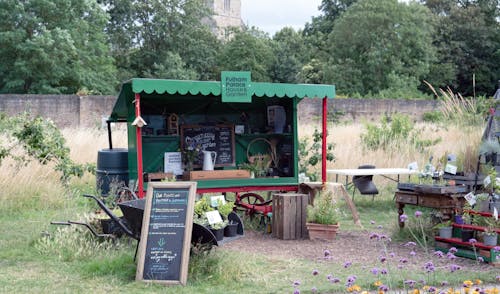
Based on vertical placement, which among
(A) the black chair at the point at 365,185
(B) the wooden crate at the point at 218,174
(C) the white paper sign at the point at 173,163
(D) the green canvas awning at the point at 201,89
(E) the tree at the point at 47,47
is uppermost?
(E) the tree at the point at 47,47

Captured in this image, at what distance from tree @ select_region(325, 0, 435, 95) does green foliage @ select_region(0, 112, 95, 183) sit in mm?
35230

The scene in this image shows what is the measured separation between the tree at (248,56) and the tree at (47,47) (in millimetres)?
12593

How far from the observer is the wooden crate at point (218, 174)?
934cm

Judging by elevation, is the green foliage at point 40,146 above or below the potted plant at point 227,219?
above

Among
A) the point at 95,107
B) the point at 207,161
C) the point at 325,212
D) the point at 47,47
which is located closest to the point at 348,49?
the point at 47,47

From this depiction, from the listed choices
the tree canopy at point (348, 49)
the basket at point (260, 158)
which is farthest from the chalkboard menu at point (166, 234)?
A: the tree canopy at point (348, 49)

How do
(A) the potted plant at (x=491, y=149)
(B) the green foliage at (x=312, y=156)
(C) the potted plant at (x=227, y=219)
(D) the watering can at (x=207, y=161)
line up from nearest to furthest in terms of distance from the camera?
(C) the potted plant at (x=227, y=219) → (A) the potted plant at (x=491, y=149) → (D) the watering can at (x=207, y=161) → (B) the green foliage at (x=312, y=156)

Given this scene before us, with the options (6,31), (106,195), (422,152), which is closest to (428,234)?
(106,195)

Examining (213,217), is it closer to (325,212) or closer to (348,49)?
(325,212)

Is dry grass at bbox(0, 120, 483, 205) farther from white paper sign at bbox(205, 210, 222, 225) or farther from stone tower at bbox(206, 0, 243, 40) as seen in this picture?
stone tower at bbox(206, 0, 243, 40)

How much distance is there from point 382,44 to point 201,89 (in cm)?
3817

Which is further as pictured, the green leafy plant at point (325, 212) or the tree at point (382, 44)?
the tree at point (382, 44)

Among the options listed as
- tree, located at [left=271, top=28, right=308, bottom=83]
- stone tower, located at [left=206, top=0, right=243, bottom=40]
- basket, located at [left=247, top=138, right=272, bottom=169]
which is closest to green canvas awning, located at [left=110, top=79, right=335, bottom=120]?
basket, located at [left=247, top=138, right=272, bottom=169]

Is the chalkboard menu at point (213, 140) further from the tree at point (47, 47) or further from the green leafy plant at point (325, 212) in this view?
the tree at point (47, 47)
